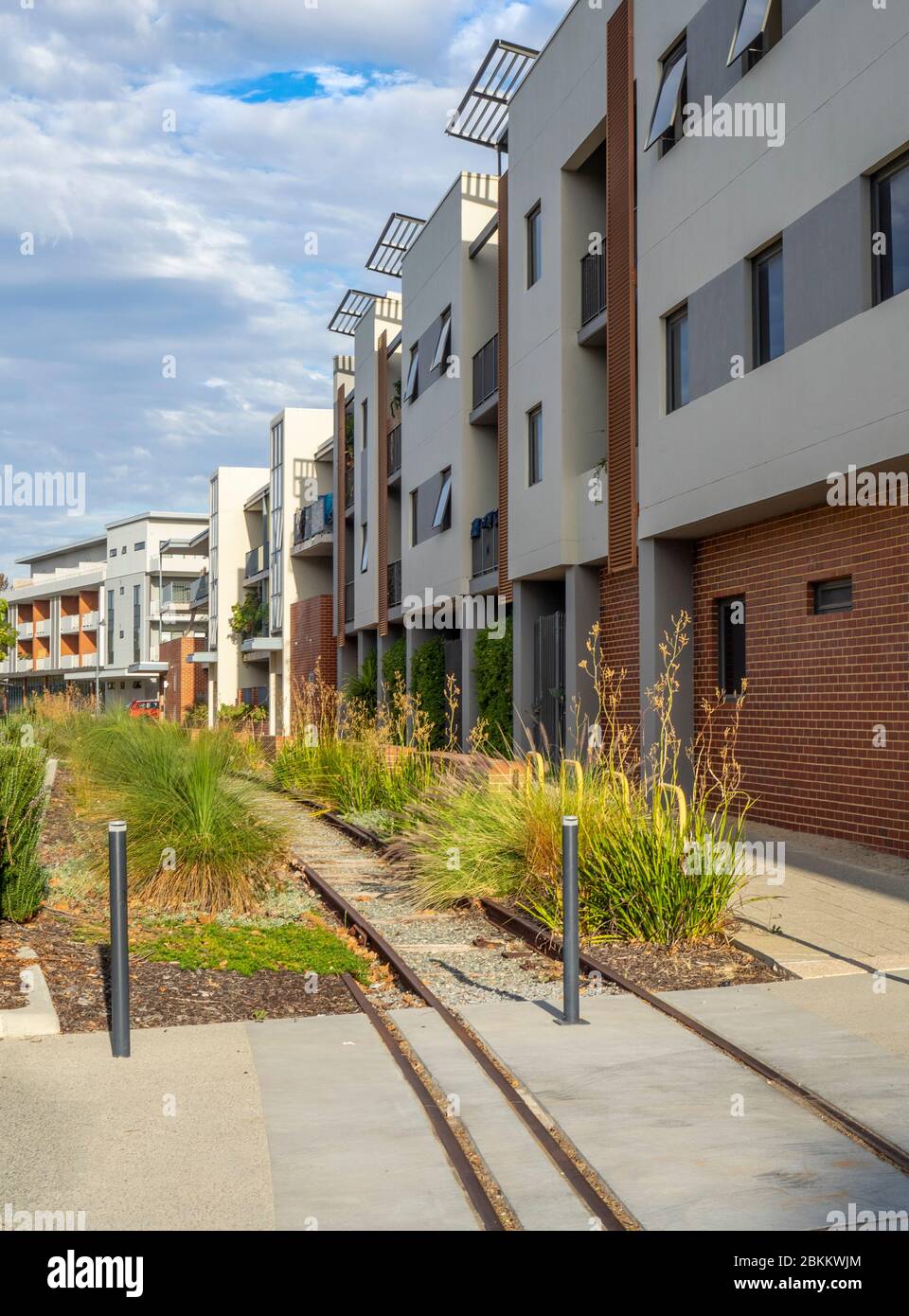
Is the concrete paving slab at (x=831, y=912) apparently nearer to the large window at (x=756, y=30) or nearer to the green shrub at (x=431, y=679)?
the large window at (x=756, y=30)

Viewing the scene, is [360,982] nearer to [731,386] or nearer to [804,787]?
[804,787]

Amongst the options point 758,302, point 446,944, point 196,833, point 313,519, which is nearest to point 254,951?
point 446,944

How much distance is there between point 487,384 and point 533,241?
3.47 m

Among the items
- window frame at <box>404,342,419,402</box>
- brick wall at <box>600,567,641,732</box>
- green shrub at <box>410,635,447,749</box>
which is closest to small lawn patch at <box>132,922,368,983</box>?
brick wall at <box>600,567,641,732</box>

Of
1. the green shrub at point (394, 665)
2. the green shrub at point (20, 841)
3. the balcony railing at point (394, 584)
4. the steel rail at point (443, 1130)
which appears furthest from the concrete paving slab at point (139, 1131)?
the balcony railing at point (394, 584)

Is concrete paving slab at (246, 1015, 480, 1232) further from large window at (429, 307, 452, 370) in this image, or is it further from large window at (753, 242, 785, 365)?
large window at (429, 307, 452, 370)

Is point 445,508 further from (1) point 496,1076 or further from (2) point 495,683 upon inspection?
(1) point 496,1076

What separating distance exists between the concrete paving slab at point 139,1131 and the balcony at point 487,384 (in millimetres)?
18889

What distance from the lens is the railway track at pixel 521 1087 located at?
4230 mm

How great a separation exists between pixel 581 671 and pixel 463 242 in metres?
10.9

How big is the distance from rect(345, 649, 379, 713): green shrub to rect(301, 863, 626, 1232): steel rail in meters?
24.0

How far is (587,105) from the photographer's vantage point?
61.6 feet

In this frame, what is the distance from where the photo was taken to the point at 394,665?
3186 cm

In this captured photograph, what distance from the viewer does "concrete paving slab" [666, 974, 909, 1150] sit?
5152 mm
